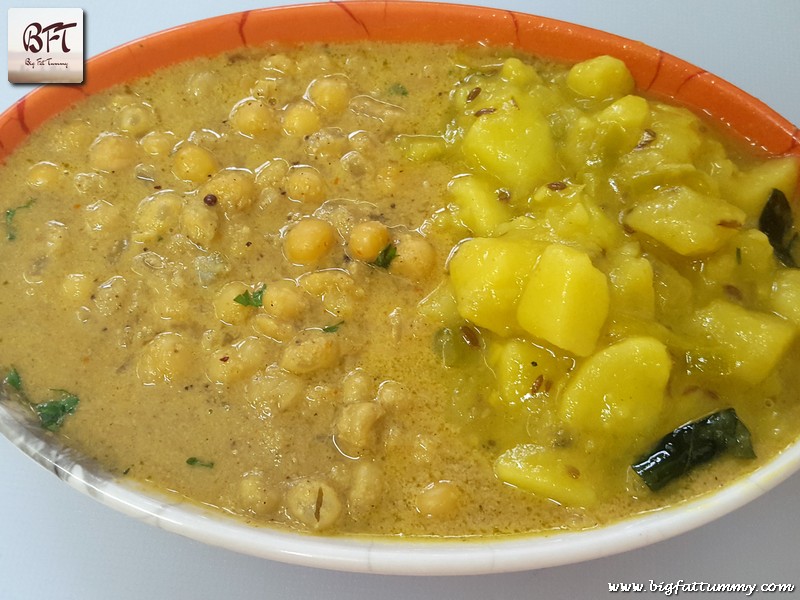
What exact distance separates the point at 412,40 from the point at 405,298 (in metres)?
1.03

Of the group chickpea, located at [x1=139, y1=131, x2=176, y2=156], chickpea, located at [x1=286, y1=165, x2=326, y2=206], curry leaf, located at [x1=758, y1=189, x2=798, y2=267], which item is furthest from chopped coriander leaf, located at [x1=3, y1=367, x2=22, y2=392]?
curry leaf, located at [x1=758, y1=189, x2=798, y2=267]

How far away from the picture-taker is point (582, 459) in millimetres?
1735

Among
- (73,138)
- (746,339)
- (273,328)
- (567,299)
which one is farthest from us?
(73,138)

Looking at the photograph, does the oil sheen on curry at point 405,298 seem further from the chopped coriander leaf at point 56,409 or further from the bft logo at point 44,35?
the bft logo at point 44,35

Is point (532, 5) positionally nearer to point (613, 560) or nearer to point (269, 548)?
point (613, 560)

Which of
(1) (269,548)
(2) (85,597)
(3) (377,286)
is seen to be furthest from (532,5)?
(2) (85,597)

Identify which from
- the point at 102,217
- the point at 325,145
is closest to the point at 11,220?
the point at 102,217

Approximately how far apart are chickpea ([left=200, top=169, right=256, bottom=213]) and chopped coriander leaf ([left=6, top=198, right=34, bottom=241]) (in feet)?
1.89

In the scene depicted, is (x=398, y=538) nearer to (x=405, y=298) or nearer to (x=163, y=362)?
(x=405, y=298)

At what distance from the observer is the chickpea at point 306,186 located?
83.0 inches

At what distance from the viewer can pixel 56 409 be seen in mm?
→ 1811

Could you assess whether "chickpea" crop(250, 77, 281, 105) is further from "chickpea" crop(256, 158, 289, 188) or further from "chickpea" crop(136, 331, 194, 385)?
"chickpea" crop(136, 331, 194, 385)

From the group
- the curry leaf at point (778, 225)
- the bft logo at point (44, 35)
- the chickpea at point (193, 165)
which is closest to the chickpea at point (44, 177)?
the chickpea at point (193, 165)

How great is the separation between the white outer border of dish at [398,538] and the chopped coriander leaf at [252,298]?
57 cm
